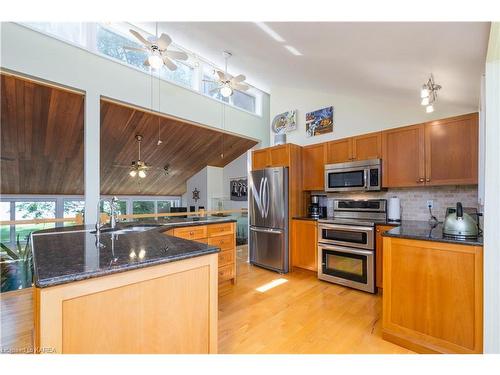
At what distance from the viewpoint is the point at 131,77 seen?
397 cm

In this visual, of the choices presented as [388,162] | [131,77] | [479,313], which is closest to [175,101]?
[131,77]

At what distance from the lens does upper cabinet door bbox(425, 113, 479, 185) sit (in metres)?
2.57

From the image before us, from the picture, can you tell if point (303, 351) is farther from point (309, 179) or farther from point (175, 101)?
point (175, 101)

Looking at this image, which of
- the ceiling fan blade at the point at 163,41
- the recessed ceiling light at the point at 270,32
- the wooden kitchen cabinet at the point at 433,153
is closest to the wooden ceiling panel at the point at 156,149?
the ceiling fan blade at the point at 163,41

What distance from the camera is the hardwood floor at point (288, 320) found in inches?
75.0

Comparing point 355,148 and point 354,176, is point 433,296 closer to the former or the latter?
point 354,176

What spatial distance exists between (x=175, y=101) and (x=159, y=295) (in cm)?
410

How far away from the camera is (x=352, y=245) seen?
3.10 meters

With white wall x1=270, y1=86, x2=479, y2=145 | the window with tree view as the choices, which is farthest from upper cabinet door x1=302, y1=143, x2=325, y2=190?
the window with tree view

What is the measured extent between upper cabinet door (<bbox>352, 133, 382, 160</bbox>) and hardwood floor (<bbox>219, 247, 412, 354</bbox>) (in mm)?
1803

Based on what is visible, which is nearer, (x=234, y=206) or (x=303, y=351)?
(x=303, y=351)

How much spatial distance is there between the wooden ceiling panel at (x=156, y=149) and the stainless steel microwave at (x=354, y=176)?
2.99 m

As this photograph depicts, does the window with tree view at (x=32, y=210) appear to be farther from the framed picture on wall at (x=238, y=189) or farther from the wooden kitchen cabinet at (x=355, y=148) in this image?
the wooden kitchen cabinet at (x=355, y=148)

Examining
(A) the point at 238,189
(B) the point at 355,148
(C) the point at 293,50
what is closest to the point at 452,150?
(B) the point at 355,148
